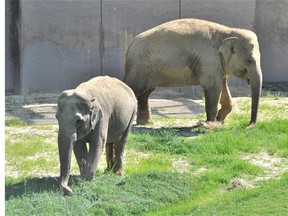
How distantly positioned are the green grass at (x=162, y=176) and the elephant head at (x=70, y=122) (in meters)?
0.33

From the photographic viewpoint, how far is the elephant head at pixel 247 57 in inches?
516

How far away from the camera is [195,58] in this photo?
1334cm

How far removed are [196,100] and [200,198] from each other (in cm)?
739

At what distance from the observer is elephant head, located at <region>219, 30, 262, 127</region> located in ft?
43.0

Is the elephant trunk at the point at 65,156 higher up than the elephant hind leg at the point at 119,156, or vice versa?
the elephant trunk at the point at 65,156

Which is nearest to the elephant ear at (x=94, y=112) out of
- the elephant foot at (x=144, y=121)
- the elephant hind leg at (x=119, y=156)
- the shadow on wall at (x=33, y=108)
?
the elephant hind leg at (x=119, y=156)

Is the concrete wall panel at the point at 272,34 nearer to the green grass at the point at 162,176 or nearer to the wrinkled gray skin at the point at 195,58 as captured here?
the wrinkled gray skin at the point at 195,58

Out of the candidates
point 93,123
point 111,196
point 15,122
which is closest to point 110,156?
point 93,123

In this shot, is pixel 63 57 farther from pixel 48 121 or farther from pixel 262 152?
pixel 262 152

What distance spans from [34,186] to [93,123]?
980 millimetres

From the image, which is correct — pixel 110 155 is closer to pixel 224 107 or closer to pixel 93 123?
pixel 93 123

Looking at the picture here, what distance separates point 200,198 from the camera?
29.8ft

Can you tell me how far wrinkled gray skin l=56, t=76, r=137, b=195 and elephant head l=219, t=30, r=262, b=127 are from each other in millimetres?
3441

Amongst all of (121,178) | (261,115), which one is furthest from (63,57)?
(121,178)
